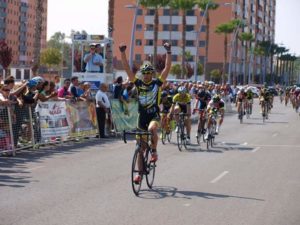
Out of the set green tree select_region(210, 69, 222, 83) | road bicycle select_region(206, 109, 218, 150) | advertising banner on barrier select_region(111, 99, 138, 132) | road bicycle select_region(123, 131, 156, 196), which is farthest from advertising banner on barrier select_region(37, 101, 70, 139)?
green tree select_region(210, 69, 222, 83)

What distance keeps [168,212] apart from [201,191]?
2.01 metres

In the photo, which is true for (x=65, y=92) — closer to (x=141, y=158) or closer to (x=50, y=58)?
(x=141, y=158)

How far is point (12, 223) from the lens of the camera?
7719 mm

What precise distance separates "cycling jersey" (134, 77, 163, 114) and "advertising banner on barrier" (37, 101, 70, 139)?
7.38 metres

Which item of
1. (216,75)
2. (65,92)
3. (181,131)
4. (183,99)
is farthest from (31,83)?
(216,75)

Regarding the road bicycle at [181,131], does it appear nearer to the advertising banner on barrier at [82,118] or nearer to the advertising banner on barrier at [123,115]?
the advertising banner on barrier at [82,118]

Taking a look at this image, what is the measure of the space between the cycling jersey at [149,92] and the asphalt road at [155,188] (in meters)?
1.40

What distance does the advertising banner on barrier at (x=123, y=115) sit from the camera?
890 inches

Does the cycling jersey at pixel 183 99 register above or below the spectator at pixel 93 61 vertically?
below

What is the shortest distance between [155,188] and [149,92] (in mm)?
1668

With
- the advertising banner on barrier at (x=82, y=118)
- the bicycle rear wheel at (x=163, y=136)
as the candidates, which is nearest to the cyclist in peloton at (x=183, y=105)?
the bicycle rear wheel at (x=163, y=136)

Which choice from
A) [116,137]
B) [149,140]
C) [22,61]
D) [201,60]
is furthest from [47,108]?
[22,61]

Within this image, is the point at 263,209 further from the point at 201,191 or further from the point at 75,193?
the point at 75,193

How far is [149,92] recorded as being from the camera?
10.4 metres
